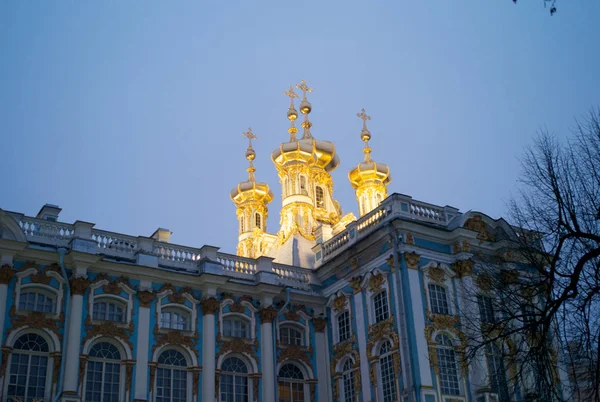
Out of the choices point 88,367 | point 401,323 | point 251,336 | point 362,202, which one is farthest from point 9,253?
point 362,202

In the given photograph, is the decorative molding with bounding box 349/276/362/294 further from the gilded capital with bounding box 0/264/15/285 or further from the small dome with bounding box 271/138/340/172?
the small dome with bounding box 271/138/340/172

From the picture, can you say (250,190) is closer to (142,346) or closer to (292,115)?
(292,115)

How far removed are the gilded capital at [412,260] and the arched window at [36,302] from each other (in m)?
9.27

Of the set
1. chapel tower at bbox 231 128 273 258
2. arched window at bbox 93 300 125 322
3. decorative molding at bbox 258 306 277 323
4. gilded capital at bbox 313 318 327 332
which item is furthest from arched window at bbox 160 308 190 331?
chapel tower at bbox 231 128 273 258

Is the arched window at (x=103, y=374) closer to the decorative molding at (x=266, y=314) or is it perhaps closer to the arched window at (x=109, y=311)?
the arched window at (x=109, y=311)

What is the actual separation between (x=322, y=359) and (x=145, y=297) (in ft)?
18.6

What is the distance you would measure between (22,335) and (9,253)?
80.9 inches

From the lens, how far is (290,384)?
21859 millimetres

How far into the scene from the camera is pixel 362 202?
33.8 m

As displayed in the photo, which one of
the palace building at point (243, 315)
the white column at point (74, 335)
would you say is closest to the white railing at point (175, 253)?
the palace building at point (243, 315)

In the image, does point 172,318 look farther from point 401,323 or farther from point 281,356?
point 401,323

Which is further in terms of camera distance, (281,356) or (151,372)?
(281,356)

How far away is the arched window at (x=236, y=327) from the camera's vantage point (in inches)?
850

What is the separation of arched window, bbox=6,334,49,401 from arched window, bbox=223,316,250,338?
5.07m
